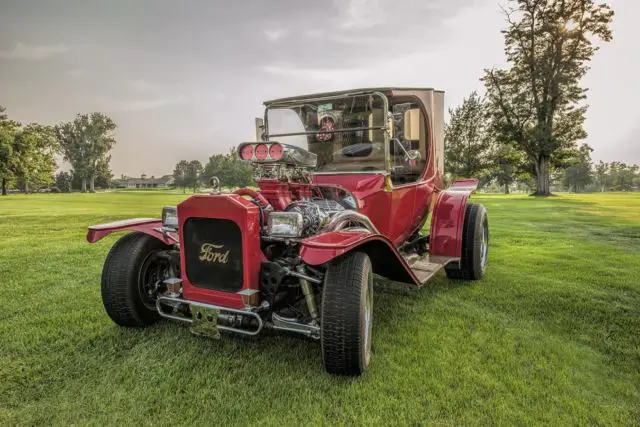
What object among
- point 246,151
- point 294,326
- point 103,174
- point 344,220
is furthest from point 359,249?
point 103,174

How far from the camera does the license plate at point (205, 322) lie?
2828mm

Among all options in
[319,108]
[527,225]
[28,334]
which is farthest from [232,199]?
[527,225]

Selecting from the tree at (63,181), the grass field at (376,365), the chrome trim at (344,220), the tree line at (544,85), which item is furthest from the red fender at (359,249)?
the tree at (63,181)

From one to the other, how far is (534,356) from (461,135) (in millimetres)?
40893

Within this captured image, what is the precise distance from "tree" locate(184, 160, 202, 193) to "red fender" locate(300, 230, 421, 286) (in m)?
63.0

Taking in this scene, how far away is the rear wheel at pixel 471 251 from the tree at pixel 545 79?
1131 inches

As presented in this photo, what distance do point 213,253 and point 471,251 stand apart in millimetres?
3699

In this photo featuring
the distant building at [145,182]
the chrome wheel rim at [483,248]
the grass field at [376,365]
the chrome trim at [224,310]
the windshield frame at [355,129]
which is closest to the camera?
the grass field at [376,365]

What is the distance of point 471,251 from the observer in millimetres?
5254

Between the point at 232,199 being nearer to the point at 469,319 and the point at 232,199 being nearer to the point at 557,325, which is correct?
the point at 469,319

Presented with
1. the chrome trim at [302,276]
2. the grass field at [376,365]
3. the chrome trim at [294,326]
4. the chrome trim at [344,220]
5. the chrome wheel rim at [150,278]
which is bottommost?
the grass field at [376,365]

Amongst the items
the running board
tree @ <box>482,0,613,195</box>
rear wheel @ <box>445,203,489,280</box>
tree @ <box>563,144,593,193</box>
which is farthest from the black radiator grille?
tree @ <box>563,144,593,193</box>

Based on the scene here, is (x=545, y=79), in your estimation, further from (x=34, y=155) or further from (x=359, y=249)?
(x=34, y=155)

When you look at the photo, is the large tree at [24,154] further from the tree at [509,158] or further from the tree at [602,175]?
the tree at [602,175]
